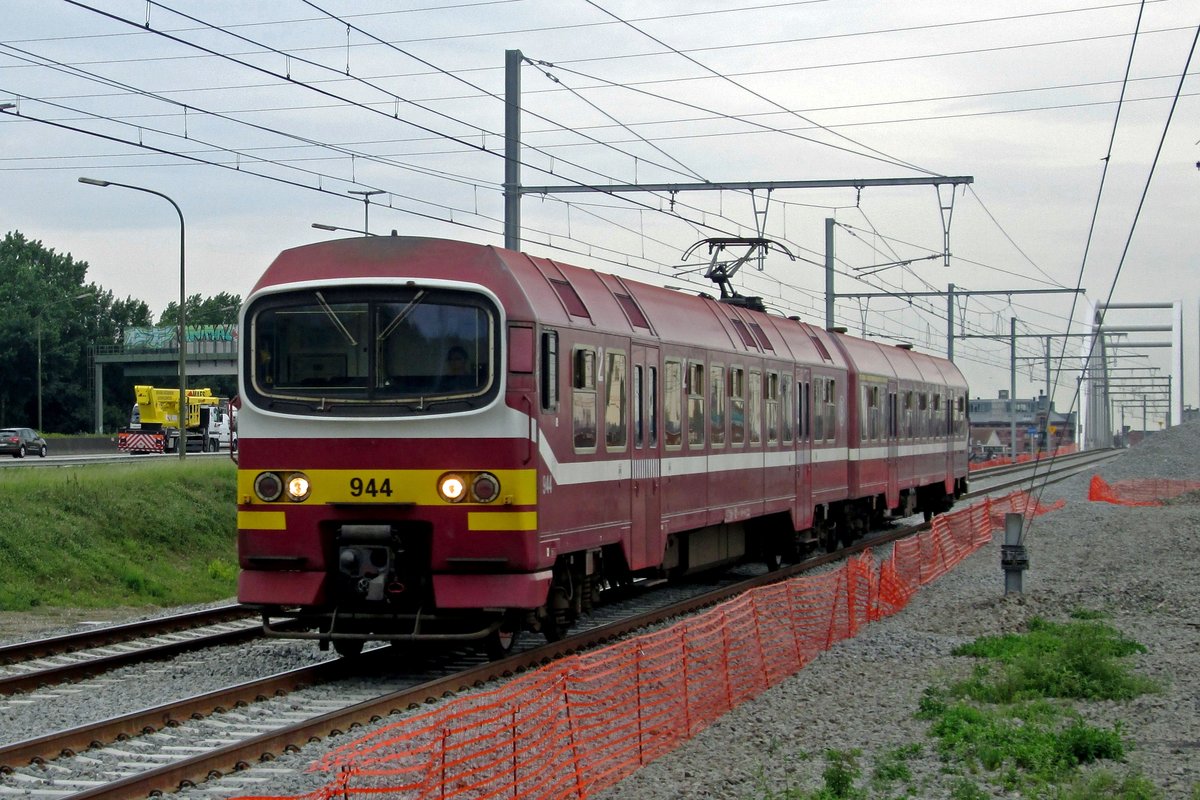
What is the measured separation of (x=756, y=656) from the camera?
13164 millimetres

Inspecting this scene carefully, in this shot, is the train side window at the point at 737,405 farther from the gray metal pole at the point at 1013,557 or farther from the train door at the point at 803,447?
the gray metal pole at the point at 1013,557

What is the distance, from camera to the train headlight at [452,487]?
39.1 ft

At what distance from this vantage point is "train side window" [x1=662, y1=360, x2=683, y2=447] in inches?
620

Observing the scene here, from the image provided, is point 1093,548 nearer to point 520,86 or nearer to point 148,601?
point 520,86

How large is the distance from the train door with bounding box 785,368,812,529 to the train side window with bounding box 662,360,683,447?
17.8 feet

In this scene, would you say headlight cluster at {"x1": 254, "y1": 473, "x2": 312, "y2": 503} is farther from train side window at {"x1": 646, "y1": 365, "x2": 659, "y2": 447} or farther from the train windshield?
train side window at {"x1": 646, "y1": 365, "x2": 659, "y2": 447}

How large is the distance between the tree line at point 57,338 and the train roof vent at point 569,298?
2449 inches

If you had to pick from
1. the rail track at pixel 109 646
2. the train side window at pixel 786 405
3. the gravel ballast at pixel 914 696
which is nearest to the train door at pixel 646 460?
the gravel ballast at pixel 914 696

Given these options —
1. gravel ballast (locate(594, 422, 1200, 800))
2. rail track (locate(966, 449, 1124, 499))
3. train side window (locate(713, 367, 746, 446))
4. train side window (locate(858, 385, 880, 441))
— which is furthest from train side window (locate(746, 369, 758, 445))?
rail track (locate(966, 449, 1124, 499))

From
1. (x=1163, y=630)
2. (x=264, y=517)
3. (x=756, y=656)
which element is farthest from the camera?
(x=1163, y=630)

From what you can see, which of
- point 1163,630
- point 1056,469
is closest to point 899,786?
point 1163,630

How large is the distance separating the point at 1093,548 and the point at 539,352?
58.2ft

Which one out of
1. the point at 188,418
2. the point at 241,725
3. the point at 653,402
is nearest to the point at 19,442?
the point at 188,418

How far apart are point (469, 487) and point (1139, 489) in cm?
4598
